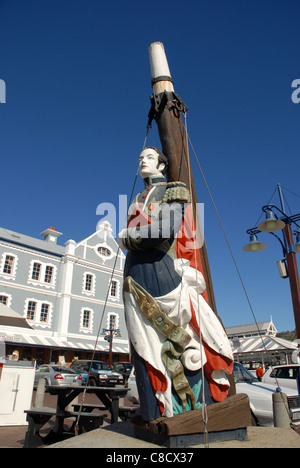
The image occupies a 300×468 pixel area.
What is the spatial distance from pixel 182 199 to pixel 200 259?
27.9 inches

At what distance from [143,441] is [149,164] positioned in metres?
2.72

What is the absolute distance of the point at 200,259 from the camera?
362 centimetres

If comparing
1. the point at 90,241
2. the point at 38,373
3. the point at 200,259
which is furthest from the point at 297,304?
A: the point at 90,241

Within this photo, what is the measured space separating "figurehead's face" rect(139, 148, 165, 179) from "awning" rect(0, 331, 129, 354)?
1845cm

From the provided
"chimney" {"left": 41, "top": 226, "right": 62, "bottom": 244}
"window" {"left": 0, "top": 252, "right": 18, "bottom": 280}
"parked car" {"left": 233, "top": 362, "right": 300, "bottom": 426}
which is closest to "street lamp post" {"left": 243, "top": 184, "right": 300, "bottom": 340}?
"parked car" {"left": 233, "top": 362, "right": 300, "bottom": 426}

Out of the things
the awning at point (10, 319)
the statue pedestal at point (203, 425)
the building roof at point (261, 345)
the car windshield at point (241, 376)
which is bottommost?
the statue pedestal at point (203, 425)

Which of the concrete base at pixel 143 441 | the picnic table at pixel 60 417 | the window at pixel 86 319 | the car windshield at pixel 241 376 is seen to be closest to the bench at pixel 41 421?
the picnic table at pixel 60 417

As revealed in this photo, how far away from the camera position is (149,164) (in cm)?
376

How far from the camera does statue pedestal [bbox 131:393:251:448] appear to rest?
2604 millimetres

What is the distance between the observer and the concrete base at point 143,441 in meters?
2.61

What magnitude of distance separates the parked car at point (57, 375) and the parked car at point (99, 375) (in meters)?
0.70

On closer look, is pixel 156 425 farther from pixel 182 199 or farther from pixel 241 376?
pixel 241 376

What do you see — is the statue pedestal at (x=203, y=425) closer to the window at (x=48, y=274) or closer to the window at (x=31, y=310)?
the window at (x=31, y=310)

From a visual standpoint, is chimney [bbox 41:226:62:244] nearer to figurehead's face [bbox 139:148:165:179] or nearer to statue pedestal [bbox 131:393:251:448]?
figurehead's face [bbox 139:148:165:179]
